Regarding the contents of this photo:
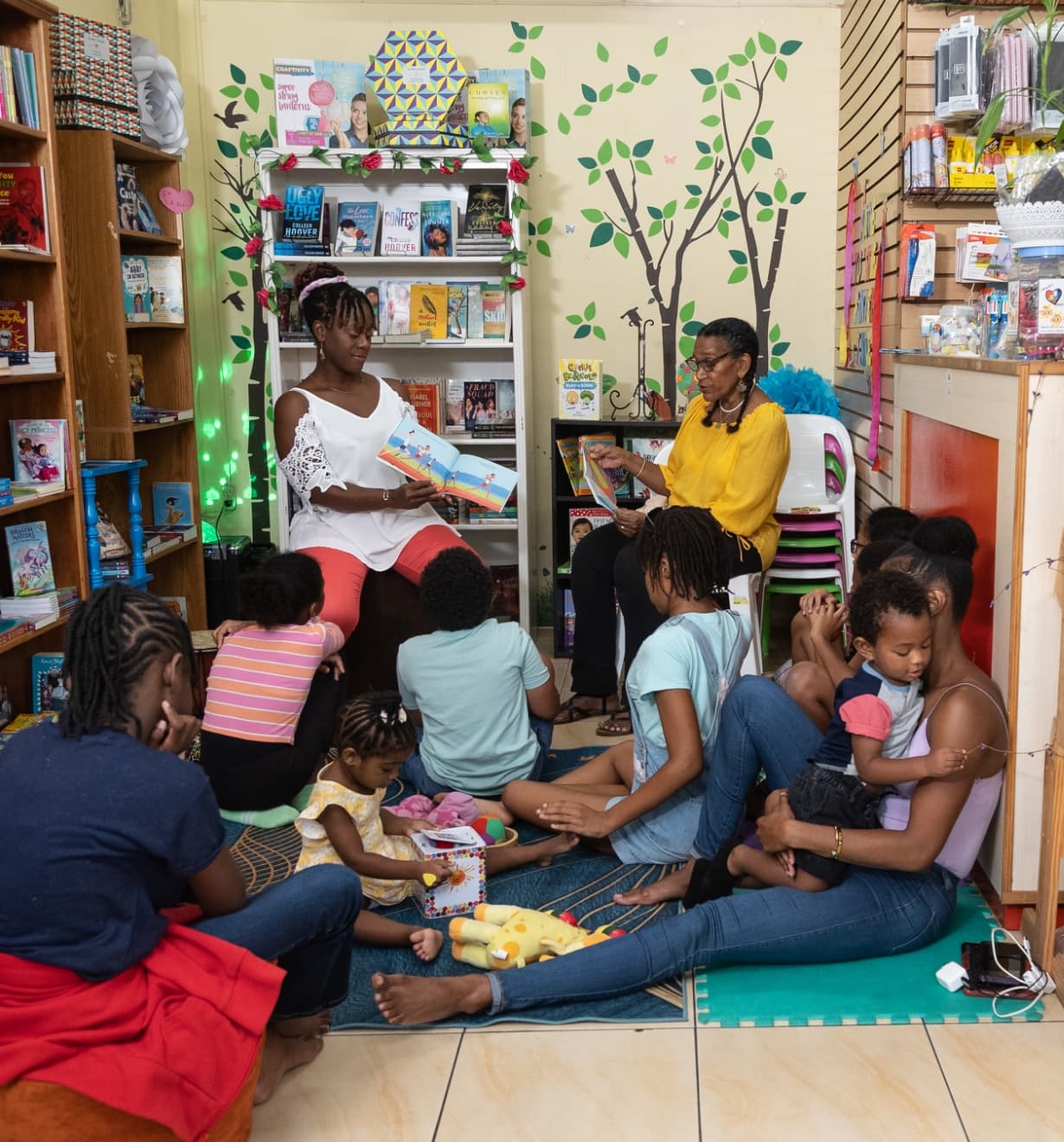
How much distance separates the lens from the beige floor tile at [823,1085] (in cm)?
194

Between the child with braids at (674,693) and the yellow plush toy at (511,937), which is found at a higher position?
the child with braids at (674,693)

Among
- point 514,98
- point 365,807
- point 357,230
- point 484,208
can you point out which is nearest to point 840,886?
point 365,807

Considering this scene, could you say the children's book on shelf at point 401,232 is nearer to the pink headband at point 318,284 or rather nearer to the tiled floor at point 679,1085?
the pink headband at point 318,284

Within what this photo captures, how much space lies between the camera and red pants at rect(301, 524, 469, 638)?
3.67 metres

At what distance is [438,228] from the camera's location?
4.93 metres

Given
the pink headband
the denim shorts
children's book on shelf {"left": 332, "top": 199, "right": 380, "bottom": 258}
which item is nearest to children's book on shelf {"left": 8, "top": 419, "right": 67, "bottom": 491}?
the pink headband

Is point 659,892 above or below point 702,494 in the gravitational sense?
below

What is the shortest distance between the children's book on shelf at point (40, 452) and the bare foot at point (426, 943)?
1.86 metres

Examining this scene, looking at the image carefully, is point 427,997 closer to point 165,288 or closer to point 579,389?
point 579,389

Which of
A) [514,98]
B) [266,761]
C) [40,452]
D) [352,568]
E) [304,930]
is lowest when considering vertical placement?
Result: [266,761]

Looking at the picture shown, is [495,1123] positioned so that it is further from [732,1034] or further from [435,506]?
[435,506]

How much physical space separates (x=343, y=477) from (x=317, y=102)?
68.0 inches

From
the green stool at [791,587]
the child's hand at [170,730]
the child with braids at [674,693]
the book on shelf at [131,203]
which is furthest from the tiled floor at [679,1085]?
the book on shelf at [131,203]

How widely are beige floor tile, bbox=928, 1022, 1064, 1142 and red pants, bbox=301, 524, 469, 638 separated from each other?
1996 millimetres
